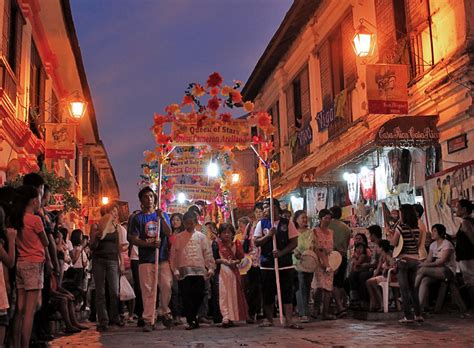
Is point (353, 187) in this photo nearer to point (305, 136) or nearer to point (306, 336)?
point (305, 136)

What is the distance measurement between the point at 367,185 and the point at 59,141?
29.2ft

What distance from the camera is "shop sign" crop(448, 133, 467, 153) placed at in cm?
1126

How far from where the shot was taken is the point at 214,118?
11227mm

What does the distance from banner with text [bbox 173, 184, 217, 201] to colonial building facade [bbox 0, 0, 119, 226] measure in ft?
11.6

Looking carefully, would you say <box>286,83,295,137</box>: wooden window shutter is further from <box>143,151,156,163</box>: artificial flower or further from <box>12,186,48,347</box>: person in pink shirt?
<box>12,186,48,347</box>: person in pink shirt

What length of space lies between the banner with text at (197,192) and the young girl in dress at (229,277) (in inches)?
235

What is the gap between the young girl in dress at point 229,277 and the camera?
10.1m

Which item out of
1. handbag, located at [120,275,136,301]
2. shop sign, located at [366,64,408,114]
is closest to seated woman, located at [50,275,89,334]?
handbag, located at [120,275,136,301]

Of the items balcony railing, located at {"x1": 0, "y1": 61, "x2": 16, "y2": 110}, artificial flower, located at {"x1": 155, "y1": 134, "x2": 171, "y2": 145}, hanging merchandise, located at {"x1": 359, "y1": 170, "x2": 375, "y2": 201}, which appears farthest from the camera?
hanging merchandise, located at {"x1": 359, "y1": 170, "x2": 375, "y2": 201}

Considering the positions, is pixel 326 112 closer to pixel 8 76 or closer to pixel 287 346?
pixel 8 76

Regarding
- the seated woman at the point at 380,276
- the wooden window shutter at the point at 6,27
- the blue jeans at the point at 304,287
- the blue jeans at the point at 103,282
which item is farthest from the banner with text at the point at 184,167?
the seated woman at the point at 380,276

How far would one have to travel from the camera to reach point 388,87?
40.1 ft

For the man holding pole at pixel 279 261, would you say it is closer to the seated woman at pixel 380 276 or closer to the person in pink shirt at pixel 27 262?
the seated woman at pixel 380 276

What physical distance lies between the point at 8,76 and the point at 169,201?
17.6 ft
